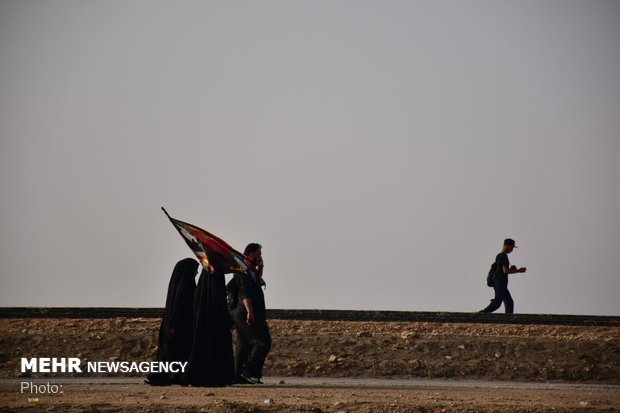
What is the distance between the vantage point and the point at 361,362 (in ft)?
75.7

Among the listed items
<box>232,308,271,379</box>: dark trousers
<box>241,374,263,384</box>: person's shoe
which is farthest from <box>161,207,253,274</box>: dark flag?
<box>241,374,263,384</box>: person's shoe

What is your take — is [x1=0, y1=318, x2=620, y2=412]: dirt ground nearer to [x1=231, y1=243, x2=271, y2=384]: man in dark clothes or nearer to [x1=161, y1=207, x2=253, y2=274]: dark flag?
[x1=231, y1=243, x2=271, y2=384]: man in dark clothes

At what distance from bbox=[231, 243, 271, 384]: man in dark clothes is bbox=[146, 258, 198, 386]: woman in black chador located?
23.7 inches

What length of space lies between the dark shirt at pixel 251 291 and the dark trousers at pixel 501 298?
24.9ft

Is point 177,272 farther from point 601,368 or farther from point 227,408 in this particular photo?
point 601,368

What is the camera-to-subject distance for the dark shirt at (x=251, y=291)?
19953 mm

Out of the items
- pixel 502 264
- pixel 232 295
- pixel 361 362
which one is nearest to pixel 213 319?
pixel 232 295

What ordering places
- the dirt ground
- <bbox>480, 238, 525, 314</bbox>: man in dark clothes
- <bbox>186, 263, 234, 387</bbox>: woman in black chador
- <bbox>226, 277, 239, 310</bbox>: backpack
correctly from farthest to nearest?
<bbox>480, 238, 525, 314</bbox>: man in dark clothes → <bbox>226, 277, 239, 310</bbox>: backpack → <bbox>186, 263, 234, 387</bbox>: woman in black chador → the dirt ground

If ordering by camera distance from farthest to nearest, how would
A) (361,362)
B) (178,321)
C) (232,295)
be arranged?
(361,362)
(232,295)
(178,321)

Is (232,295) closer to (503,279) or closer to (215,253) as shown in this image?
(215,253)

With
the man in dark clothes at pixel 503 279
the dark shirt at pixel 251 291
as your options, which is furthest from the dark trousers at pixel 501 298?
the dark shirt at pixel 251 291

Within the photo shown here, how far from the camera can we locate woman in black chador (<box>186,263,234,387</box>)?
65.0ft

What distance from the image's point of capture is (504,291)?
27.0m

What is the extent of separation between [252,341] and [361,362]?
3.43 meters
